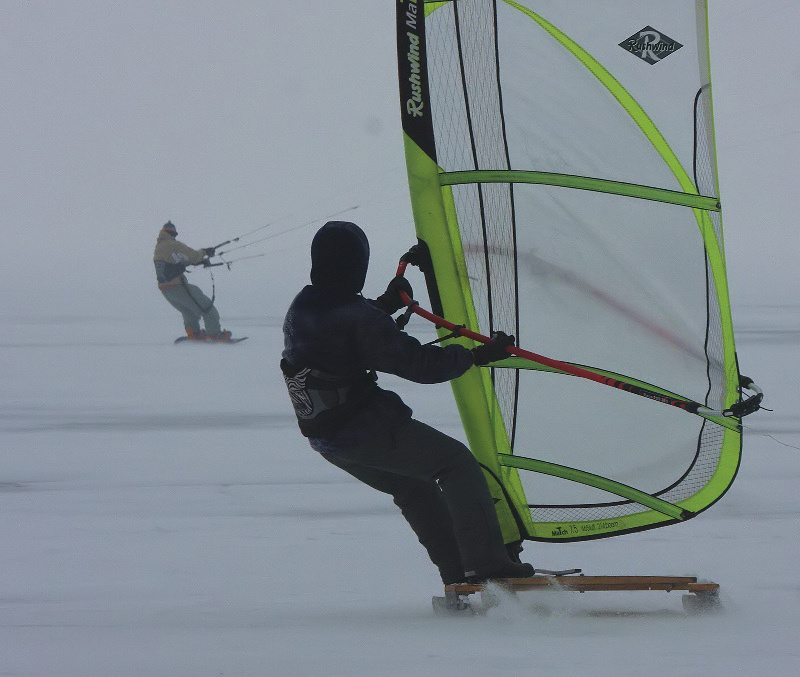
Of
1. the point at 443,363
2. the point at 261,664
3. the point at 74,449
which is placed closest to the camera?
the point at 261,664

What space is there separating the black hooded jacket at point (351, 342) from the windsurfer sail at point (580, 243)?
9.6 inches

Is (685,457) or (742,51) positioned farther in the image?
(742,51)

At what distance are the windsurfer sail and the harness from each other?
0.30m

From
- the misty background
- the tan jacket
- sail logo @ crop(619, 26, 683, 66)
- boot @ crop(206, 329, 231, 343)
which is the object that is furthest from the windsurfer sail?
the misty background

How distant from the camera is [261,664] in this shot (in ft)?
9.05

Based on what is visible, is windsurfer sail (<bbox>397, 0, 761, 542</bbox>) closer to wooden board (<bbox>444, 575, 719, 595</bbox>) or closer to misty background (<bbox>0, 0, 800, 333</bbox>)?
wooden board (<bbox>444, 575, 719, 595</bbox>)

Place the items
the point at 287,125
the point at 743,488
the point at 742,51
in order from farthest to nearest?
1. the point at 287,125
2. the point at 742,51
3. the point at 743,488

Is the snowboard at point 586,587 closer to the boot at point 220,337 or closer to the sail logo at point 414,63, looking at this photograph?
the sail logo at point 414,63

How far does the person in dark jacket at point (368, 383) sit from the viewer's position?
2959 mm

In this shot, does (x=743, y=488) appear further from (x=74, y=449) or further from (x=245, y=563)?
(x=74, y=449)

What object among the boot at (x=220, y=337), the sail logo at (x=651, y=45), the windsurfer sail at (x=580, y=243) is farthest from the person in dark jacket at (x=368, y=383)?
the boot at (x=220, y=337)

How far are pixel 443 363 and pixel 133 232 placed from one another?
107 ft

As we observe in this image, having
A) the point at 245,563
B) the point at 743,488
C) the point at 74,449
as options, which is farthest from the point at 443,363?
the point at 74,449

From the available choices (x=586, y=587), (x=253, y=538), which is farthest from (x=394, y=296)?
(x=253, y=538)
